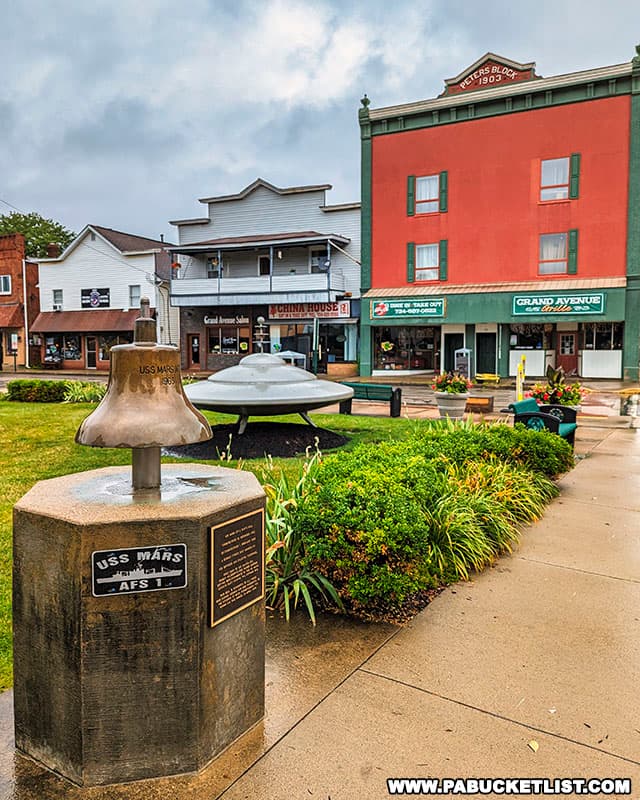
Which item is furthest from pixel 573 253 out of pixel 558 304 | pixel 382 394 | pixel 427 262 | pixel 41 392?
pixel 41 392

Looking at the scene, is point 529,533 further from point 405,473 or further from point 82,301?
point 82,301

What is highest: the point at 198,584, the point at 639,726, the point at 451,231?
the point at 451,231

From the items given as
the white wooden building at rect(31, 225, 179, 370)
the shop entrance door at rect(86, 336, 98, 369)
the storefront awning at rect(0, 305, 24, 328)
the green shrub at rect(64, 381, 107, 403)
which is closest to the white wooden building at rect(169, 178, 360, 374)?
the white wooden building at rect(31, 225, 179, 370)

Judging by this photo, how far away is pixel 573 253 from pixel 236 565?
29.9m

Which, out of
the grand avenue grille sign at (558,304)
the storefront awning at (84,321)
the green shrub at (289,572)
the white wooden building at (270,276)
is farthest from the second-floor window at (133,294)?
the green shrub at (289,572)

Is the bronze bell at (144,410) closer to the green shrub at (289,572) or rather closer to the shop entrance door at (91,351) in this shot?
the green shrub at (289,572)

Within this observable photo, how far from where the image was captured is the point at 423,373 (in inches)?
1359

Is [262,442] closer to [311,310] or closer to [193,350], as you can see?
[311,310]

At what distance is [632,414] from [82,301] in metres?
35.6

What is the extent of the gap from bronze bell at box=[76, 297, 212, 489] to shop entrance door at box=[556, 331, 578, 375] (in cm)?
3075

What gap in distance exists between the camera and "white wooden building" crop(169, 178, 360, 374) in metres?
36.0

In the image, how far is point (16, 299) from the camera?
146 ft

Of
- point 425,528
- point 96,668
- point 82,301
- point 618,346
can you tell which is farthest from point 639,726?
point 82,301

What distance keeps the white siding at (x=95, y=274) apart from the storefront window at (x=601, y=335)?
24.5 m
